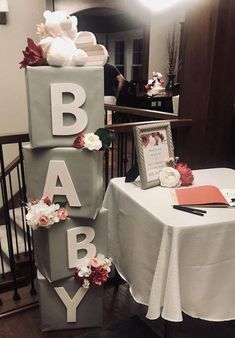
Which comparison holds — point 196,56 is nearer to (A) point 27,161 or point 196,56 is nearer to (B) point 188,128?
(B) point 188,128

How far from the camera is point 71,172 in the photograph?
144 centimetres

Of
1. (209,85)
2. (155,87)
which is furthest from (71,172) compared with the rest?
(155,87)

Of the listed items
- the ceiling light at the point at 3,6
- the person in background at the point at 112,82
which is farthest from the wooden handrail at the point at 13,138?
the person in background at the point at 112,82

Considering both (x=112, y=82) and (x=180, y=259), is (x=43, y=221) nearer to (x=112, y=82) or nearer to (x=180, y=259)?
(x=180, y=259)

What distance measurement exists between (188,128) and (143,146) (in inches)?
36.1

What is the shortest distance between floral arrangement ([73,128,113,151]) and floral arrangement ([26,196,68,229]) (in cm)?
28

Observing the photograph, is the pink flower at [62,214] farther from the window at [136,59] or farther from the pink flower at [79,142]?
the window at [136,59]

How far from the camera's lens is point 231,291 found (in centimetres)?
137

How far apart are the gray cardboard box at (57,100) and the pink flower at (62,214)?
0.29 metres

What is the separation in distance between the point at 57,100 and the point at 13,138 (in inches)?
16.6

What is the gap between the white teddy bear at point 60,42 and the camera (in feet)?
4.29

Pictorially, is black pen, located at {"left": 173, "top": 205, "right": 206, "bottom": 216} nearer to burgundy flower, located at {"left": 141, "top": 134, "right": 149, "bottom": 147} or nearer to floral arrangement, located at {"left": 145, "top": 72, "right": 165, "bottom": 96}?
burgundy flower, located at {"left": 141, "top": 134, "right": 149, "bottom": 147}

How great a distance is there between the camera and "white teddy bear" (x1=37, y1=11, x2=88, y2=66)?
1309 mm

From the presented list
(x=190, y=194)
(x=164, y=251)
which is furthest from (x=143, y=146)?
(x=164, y=251)
